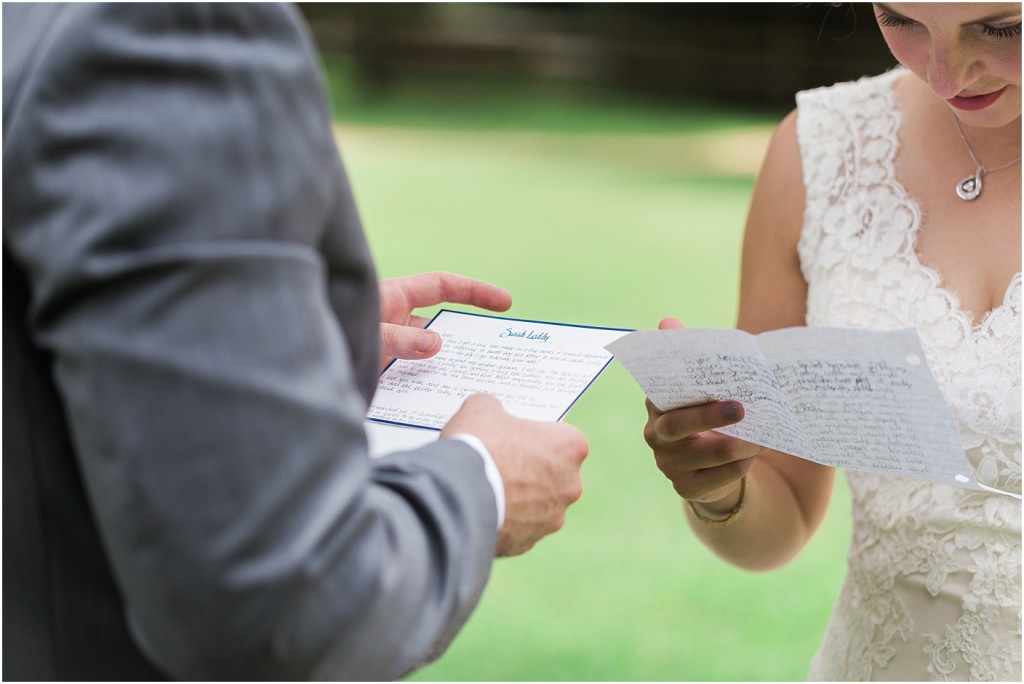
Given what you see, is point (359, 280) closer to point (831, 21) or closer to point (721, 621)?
point (721, 621)

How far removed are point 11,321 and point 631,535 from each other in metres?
4.26

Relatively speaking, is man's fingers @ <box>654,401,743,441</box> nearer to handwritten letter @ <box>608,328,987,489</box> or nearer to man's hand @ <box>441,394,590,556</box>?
handwritten letter @ <box>608,328,987,489</box>

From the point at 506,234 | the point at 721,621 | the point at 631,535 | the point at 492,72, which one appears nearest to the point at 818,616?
the point at 721,621

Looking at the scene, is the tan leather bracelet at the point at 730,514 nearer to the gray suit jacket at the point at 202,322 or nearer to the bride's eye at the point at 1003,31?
the bride's eye at the point at 1003,31

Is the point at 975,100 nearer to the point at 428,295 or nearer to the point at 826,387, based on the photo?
the point at 826,387

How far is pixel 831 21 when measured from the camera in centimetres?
1677

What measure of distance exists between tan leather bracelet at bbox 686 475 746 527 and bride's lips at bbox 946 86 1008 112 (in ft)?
2.50

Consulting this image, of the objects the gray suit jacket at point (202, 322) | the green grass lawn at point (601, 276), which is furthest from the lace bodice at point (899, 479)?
the green grass lawn at point (601, 276)

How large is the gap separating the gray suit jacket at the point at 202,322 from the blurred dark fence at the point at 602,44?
54.6 ft

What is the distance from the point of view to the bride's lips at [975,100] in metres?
1.93

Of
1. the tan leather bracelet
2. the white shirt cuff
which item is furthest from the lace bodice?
A: the white shirt cuff

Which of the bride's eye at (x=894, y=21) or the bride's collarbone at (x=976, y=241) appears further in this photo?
the bride's collarbone at (x=976, y=241)

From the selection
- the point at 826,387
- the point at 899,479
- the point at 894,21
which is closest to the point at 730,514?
the point at 899,479

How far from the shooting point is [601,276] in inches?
341
